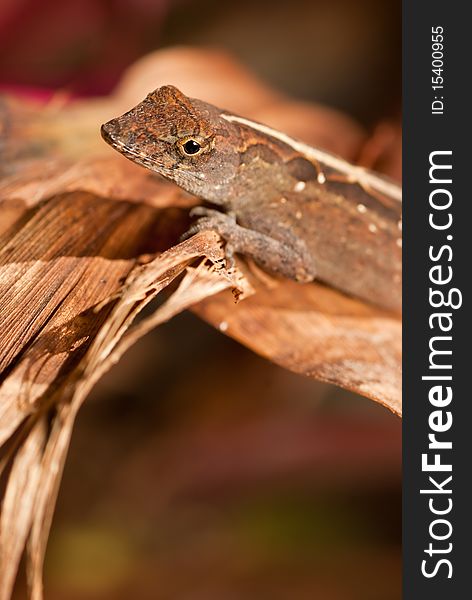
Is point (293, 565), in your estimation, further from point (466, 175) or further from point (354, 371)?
point (466, 175)

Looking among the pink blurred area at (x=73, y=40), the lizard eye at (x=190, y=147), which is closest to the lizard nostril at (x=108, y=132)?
the lizard eye at (x=190, y=147)

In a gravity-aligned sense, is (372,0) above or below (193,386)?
above

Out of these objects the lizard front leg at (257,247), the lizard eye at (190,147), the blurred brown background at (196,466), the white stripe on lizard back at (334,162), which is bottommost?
the blurred brown background at (196,466)

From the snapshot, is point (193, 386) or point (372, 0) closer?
point (193, 386)

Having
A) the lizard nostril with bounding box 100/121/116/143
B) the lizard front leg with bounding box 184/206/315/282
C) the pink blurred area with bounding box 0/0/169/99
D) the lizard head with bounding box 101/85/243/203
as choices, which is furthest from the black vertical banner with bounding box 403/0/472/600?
the pink blurred area with bounding box 0/0/169/99

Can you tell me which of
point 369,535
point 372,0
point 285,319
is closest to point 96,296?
point 285,319

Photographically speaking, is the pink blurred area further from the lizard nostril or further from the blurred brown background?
the lizard nostril

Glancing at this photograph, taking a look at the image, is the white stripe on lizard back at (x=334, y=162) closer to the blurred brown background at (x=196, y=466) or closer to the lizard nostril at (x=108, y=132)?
the lizard nostril at (x=108, y=132)

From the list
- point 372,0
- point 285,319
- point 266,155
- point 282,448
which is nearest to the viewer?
point 285,319

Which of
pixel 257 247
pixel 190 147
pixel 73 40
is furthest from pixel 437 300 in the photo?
pixel 73 40
